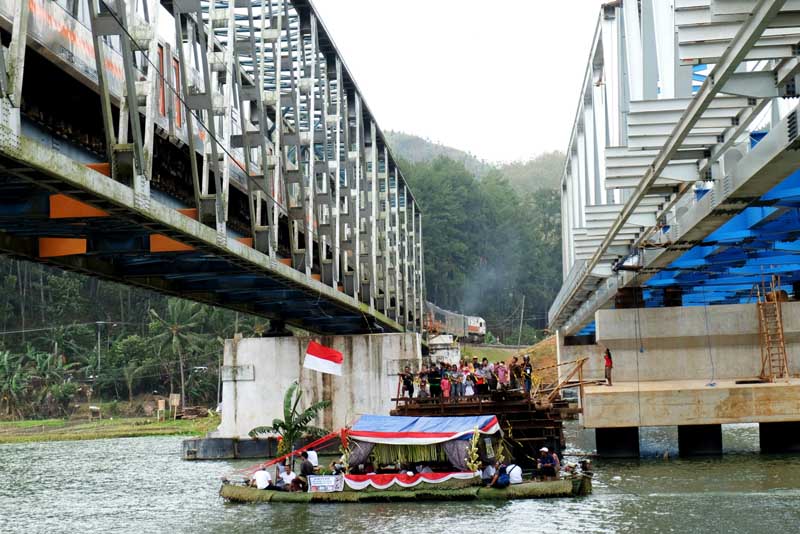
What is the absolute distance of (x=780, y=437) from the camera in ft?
115

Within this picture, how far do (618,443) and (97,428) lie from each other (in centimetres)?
4950

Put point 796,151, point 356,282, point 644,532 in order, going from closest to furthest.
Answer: point 796,151 < point 644,532 < point 356,282

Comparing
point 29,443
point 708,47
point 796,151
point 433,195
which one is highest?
point 433,195

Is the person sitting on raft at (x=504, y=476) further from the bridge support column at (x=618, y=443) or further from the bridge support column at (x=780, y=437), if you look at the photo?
the bridge support column at (x=780, y=437)

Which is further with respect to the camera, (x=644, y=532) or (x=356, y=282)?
(x=356, y=282)

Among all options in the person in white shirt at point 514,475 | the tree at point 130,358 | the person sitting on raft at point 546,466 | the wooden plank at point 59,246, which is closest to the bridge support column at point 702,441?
the person sitting on raft at point 546,466

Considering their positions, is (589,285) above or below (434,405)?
above

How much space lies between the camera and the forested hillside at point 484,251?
137125 mm

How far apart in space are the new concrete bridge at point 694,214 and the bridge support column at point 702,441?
0.16 ft

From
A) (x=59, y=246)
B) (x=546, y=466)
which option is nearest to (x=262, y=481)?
(x=546, y=466)

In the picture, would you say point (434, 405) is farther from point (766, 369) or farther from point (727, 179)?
point (727, 179)

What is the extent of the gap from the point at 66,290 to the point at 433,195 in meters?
A: 53.1

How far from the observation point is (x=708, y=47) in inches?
630

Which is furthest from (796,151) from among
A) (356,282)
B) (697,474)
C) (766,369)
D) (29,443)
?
(29,443)
